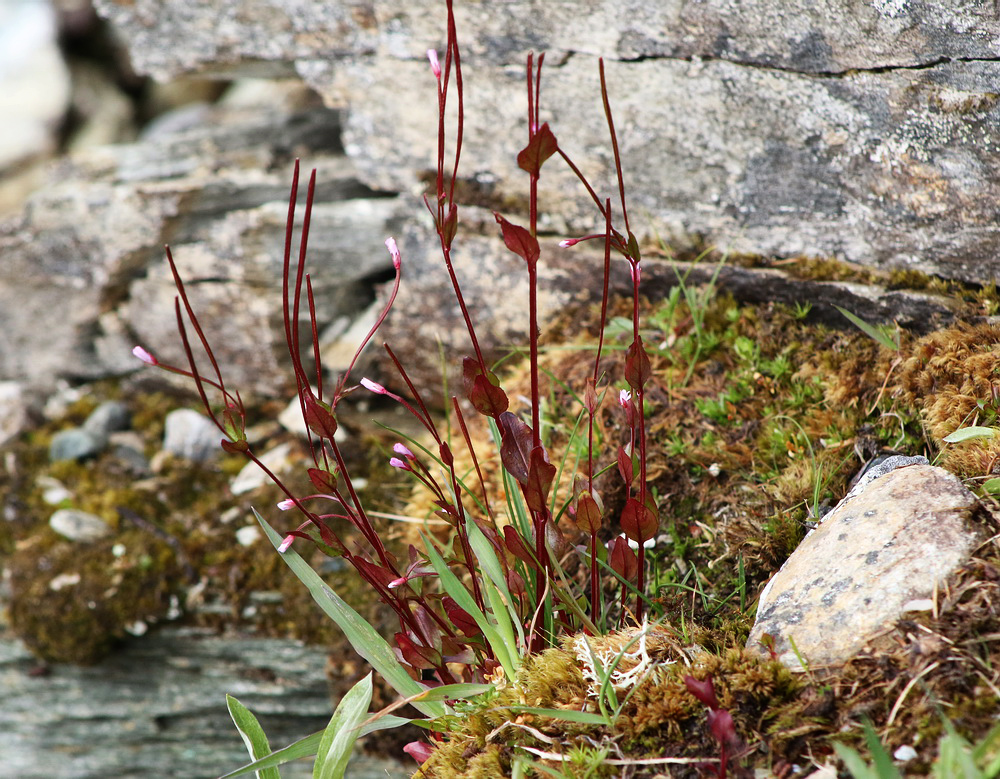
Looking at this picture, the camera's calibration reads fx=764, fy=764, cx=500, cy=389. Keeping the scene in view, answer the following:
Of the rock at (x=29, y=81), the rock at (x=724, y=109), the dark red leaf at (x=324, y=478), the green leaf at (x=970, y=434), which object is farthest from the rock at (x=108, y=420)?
the rock at (x=29, y=81)

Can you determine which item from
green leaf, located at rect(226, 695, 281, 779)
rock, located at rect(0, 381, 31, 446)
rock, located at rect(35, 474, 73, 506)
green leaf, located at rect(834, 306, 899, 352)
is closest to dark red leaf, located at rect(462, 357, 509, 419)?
green leaf, located at rect(226, 695, 281, 779)

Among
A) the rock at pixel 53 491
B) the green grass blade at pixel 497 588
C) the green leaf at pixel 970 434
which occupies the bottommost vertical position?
the rock at pixel 53 491

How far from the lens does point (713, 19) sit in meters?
2.78

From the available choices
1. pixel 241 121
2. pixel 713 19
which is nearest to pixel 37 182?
pixel 241 121

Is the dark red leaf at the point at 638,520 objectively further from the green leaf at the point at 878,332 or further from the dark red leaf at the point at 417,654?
the green leaf at the point at 878,332

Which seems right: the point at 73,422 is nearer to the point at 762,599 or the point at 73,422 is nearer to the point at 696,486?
the point at 696,486

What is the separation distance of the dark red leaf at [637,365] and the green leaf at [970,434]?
90 cm

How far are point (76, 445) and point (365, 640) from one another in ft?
9.44

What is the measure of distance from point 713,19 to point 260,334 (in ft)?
8.42

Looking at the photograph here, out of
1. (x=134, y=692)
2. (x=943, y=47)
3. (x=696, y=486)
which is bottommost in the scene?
(x=134, y=692)

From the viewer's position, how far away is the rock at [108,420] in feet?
13.9

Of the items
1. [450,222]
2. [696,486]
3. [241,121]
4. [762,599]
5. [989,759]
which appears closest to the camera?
[989,759]

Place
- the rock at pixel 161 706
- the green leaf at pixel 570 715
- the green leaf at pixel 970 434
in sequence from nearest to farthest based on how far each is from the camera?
the green leaf at pixel 570 715 < the green leaf at pixel 970 434 < the rock at pixel 161 706

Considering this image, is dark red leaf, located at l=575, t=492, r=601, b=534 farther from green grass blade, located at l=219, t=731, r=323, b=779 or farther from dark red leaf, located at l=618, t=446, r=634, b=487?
green grass blade, located at l=219, t=731, r=323, b=779
